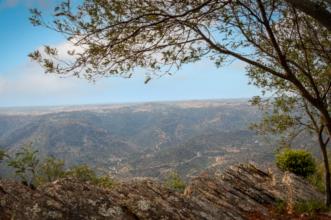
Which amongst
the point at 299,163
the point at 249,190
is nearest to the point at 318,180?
the point at 299,163

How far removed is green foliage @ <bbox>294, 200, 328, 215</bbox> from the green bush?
9.58 m

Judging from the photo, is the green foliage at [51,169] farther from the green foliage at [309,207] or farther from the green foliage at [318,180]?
the green foliage at [309,207]

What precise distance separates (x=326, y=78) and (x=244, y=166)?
10501 millimetres

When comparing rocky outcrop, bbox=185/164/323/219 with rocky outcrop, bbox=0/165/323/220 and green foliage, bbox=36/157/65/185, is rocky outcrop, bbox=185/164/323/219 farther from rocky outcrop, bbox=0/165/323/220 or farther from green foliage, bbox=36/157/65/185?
green foliage, bbox=36/157/65/185

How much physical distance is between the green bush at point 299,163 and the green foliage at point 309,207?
958 centimetres

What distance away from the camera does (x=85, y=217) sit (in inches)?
393

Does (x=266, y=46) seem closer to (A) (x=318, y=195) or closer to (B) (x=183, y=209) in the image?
(B) (x=183, y=209)

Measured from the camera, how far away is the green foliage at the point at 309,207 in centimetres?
2011

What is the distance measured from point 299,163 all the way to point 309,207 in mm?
11158

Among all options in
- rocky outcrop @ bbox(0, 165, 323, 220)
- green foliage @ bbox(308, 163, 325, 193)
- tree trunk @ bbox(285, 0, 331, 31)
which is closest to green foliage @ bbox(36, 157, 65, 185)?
green foliage @ bbox(308, 163, 325, 193)

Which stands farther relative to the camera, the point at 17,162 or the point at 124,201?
the point at 17,162

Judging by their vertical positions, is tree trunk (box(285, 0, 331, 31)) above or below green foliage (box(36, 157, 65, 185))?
above

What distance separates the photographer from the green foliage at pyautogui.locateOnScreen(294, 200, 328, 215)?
66.0 feet

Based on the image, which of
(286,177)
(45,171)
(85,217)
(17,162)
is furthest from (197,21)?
(45,171)
